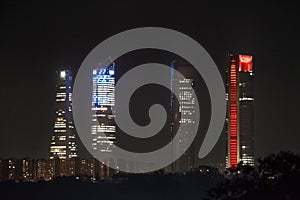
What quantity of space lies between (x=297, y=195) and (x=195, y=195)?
104 meters

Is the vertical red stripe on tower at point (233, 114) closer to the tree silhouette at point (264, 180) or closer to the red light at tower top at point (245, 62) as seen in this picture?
the red light at tower top at point (245, 62)

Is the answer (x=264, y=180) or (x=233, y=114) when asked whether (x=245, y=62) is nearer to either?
(x=233, y=114)

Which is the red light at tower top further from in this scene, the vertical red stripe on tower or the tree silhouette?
the tree silhouette

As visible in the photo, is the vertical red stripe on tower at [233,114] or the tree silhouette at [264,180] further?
the vertical red stripe on tower at [233,114]

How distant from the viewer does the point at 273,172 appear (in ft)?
101

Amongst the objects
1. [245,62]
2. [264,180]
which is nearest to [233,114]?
[245,62]

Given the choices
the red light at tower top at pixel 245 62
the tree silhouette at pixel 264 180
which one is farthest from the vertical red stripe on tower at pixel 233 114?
the tree silhouette at pixel 264 180

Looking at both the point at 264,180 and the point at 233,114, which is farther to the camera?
the point at 233,114

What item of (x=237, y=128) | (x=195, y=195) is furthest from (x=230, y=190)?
(x=237, y=128)

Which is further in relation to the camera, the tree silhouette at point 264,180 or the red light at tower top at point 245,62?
the red light at tower top at point 245,62

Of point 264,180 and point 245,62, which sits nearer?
point 264,180

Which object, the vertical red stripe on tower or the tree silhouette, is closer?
the tree silhouette

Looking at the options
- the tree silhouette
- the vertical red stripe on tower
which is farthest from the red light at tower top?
the tree silhouette

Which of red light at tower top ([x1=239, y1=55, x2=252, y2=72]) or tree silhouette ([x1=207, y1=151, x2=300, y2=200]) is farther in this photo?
red light at tower top ([x1=239, y1=55, x2=252, y2=72])
